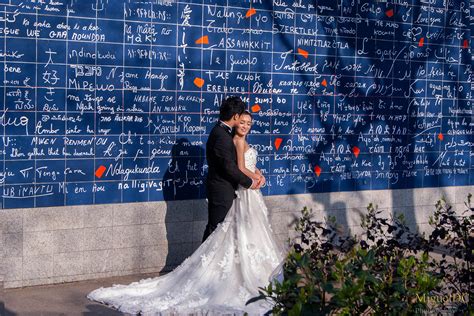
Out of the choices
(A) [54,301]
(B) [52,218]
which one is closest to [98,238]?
(B) [52,218]

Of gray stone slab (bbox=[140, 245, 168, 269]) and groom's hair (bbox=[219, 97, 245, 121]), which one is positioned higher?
groom's hair (bbox=[219, 97, 245, 121])

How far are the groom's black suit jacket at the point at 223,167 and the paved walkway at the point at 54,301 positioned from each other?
1396 millimetres

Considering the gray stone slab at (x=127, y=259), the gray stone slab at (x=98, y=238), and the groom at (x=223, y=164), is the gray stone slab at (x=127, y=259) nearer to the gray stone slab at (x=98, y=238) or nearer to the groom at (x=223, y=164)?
the gray stone slab at (x=98, y=238)

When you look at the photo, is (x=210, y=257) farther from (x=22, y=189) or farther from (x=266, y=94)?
(x=266, y=94)

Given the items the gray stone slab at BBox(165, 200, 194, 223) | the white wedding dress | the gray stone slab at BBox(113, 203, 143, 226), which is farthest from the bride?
the gray stone slab at BBox(165, 200, 194, 223)

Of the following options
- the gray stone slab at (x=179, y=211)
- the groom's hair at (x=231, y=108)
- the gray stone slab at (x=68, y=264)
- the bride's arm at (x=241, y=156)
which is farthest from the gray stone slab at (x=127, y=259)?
the groom's hair at (x=231, y=108)

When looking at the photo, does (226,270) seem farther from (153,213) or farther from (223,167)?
(153,213)

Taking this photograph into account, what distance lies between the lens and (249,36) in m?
11.4

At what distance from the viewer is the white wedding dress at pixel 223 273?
30.1ft

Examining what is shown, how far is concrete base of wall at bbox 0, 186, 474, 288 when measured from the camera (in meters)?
9.70

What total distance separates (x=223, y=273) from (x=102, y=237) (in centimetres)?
153

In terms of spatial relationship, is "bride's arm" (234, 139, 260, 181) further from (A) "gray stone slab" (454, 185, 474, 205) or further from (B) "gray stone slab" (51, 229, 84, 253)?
(A) "gray stone slab" (454, 185, 474, 205)

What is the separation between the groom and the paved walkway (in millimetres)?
1274

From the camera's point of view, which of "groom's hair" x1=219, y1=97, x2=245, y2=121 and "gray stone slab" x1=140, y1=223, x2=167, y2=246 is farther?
"gray stone slab" x1=140, y1=223, x2=167, y2=246
